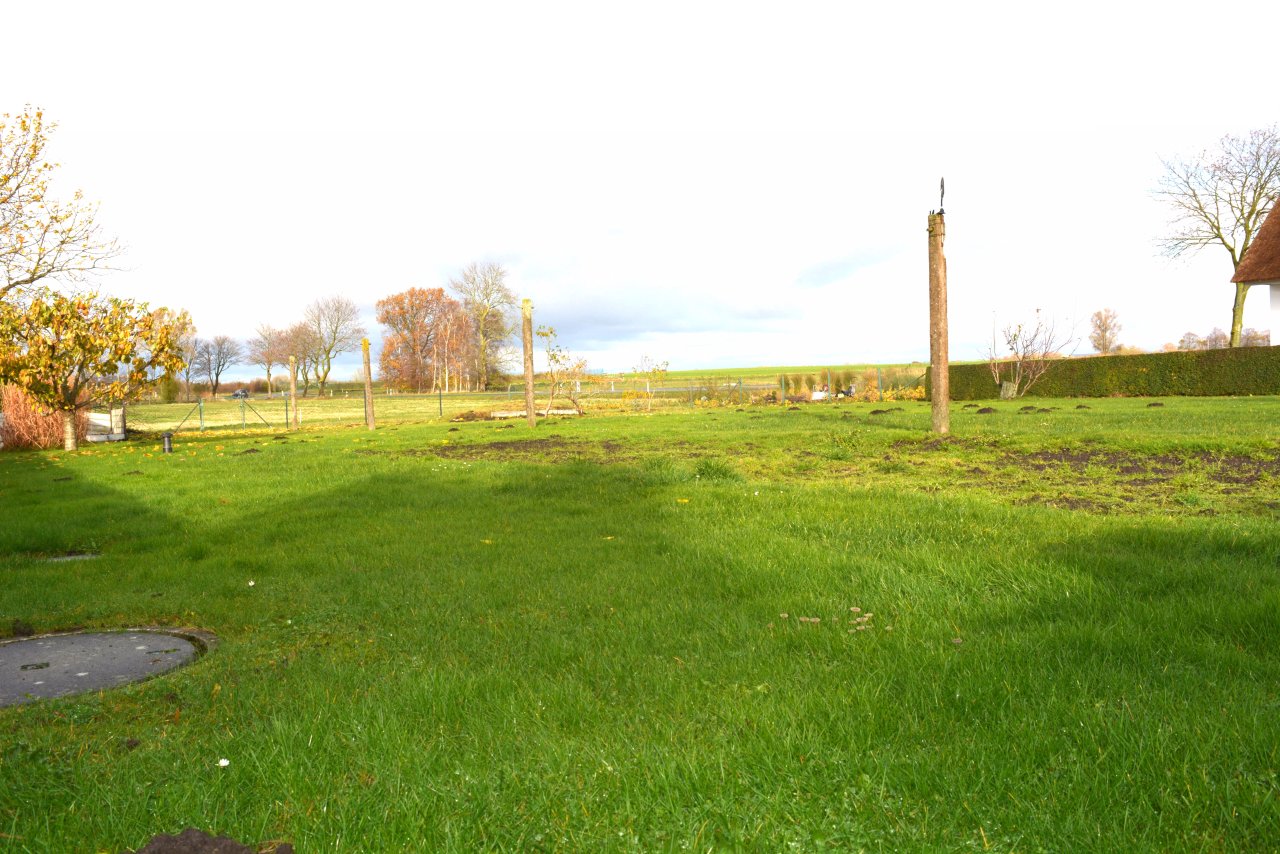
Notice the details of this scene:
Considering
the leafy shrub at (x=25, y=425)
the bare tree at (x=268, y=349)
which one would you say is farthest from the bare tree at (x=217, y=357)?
the leafy shrub at (x=25, y=425)

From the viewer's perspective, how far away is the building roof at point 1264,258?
22781 mm

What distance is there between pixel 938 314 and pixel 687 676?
1195 centimetres

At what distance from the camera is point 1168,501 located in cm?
734

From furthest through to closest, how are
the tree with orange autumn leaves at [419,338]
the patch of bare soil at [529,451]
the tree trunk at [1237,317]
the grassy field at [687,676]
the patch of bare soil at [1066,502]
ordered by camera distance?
the tree with orange autumn leaves at [419,338]
the tree trunk at [1237,317]
the patch of bare soil at [529,451]
the patch of bare soil at [1066,502]
the grassy field at [687,676]

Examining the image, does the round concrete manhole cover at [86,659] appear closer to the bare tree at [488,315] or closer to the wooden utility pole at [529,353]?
the wooden utility pole at [529,353]

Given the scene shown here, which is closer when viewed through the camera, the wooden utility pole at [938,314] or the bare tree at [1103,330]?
the wooden utility pole at [938,314]

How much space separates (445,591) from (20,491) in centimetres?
958

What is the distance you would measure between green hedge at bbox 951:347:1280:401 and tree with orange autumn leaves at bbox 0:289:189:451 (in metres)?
31.8

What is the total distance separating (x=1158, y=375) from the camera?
3012 cm

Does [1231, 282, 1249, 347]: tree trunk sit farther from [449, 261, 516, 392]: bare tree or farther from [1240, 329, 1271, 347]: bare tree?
[449, 261, 516, 392]: bare tree

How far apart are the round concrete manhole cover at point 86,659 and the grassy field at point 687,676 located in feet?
0.74

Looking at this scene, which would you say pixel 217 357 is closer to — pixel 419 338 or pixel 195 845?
pixel 419 338

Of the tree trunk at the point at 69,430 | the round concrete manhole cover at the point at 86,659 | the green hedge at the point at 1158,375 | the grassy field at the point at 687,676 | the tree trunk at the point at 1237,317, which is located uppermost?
the tree trunk at the point at 1237,317

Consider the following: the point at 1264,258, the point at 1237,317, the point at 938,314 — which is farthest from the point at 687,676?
the point at 1237,317
